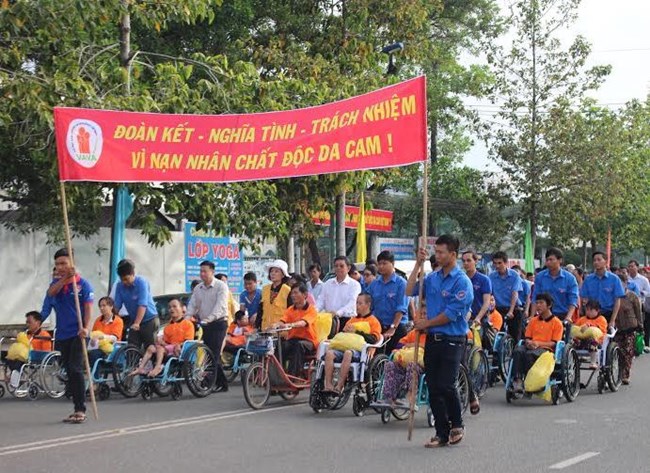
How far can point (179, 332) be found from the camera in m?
14.4

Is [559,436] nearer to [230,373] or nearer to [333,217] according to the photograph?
[230,373]

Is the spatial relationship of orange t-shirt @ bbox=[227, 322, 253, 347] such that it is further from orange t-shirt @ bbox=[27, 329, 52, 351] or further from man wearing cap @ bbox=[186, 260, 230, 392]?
orange t-shirt @ bbox=[27, 329, 52, 351]

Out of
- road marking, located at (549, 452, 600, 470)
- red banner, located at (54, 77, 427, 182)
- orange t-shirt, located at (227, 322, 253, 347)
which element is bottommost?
road marking, located at (549, 452, 600, 470)

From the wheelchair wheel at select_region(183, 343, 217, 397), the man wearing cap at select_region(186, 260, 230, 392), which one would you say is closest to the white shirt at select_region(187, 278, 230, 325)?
the man wearing cap at select_region(186, 260, 230, 392)

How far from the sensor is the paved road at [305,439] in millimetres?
8703

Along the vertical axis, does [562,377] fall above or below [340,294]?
Answer: below

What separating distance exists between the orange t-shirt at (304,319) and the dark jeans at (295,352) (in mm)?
57

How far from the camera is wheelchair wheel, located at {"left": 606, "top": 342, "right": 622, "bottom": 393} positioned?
14.0 m

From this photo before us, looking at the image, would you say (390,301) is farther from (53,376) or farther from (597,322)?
(53,376)

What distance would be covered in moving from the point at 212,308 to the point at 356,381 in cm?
314

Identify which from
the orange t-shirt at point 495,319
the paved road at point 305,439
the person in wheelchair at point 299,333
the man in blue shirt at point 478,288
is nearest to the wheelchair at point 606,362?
the paved road at point 305,439

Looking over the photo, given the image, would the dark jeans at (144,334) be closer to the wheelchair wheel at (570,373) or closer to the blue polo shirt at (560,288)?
the blue polo shirt at (560,288)

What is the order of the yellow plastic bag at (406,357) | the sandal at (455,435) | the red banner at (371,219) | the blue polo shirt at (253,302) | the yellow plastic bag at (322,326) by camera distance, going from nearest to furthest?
the sandal at (455,435)
the yellow plastic bag at (406,357)
the yellow plastic bag at (322,326)
the blue polo shirt at (253,302)
the red banner at (371,219)

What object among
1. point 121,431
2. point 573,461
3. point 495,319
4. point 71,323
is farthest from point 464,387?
point 71,323
